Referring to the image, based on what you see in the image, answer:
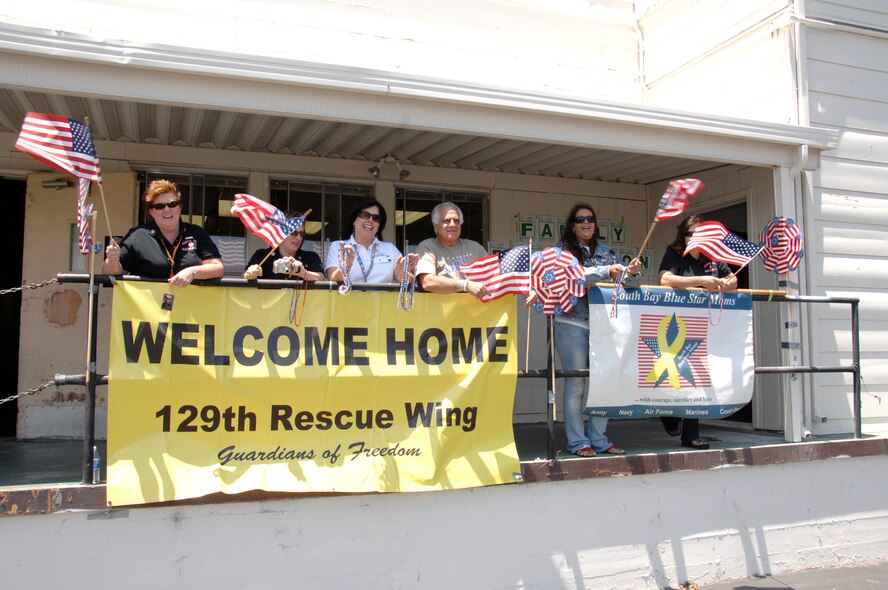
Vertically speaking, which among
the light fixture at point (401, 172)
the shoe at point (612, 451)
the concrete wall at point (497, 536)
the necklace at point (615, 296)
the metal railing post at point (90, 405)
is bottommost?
the concrete wall at point (497, 536)

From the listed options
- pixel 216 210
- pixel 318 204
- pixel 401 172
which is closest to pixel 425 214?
pixel 401 172

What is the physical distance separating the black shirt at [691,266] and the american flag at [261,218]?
2960mm

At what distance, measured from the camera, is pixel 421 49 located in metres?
6.93

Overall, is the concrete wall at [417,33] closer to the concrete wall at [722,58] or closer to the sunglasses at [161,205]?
the concrete wall at [722,58]

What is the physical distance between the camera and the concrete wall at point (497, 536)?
3.67 m

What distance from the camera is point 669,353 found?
5.00 meters

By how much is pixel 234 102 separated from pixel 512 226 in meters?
3.60

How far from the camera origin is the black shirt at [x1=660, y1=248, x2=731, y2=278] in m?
5.41

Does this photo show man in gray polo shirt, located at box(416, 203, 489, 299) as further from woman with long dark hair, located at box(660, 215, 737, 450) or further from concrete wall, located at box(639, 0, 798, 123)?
concrete wall, located at box(639, 0, 798, 123)

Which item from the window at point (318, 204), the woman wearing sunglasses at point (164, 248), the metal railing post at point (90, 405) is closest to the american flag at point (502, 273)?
the woman wearing sunglasses at point (164, 248)

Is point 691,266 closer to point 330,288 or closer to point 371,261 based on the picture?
point 371,261

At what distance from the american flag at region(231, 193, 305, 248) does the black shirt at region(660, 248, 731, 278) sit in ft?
9.71

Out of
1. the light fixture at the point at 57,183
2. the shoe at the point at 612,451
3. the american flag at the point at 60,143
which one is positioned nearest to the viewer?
the american flag at the point at 60,143

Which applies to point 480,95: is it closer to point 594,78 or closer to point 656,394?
point 656,394
